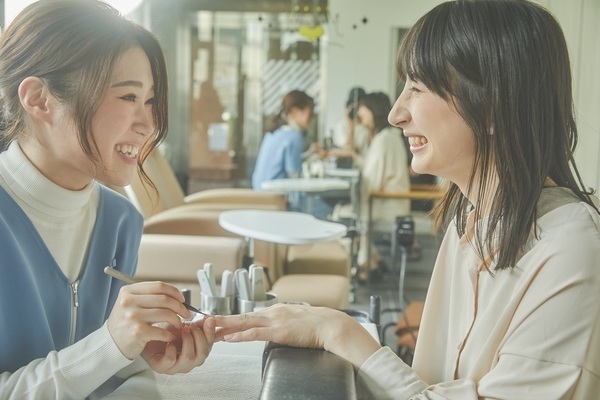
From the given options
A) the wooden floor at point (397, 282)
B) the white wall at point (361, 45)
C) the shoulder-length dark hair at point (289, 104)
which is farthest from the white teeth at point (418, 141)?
the shoulder-length dark hair at point (289, 104)

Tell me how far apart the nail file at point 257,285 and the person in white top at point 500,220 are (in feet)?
1.81

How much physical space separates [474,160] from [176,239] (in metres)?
2.06

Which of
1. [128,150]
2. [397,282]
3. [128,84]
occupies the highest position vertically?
[128,84]

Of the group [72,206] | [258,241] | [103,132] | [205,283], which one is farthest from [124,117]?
[258,241]

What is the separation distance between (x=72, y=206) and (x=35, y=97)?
0.56 feet

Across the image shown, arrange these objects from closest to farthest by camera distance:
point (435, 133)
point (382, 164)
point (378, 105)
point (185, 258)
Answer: point (435, 133)
point (185, 258)
point (382, 164)
point (378, 105)

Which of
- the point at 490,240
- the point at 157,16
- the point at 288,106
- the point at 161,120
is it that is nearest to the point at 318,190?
the point at 288,106

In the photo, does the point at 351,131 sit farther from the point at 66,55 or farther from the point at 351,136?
the point at 66,55

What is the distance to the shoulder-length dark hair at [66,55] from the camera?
3.31 feet

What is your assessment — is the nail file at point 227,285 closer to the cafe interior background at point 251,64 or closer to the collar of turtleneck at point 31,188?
the collar of turtleneck at point 31,188

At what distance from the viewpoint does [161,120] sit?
3.98 feet

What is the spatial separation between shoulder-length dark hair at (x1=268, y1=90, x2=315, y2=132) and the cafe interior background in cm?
5

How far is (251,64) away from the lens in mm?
5094

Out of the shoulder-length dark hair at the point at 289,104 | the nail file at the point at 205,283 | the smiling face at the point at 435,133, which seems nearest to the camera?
the smiling face at the point at 435,133
